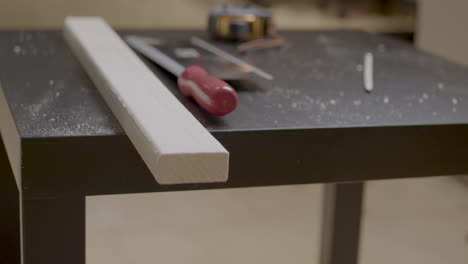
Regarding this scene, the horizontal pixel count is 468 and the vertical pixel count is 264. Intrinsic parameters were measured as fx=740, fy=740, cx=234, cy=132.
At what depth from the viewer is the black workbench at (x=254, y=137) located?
2.23 ft

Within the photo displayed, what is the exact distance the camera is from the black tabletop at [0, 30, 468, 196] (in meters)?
0.73

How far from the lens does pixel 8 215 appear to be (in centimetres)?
114

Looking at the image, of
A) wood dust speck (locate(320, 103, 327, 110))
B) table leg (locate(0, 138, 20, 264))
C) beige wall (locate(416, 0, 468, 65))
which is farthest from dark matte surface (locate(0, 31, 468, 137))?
beige wall (locate(416, 0, 468, 65))

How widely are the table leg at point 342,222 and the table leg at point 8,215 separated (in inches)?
21.6

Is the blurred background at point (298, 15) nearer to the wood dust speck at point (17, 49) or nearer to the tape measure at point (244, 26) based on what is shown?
the tape measure at point (244, 26)

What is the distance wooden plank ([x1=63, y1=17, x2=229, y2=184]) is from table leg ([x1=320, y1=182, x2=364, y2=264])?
550mm

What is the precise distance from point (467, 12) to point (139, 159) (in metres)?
1.63

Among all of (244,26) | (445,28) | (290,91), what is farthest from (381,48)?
(445,28)

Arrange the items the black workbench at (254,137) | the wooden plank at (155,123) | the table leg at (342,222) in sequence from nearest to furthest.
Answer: the wooden plank at (155,123) → the black workbench at (254,137) → the table leg at (342,222)

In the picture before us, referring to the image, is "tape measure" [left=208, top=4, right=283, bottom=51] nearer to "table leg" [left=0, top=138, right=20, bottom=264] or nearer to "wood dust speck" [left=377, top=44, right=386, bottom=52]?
"wood dust speck" [left=377, top=44, right=386, bottom=52]

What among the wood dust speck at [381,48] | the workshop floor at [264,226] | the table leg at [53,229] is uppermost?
the wood dust speck at [381,48]

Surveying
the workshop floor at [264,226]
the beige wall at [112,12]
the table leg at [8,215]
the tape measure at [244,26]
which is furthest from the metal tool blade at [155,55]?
the beige wall at [112,12]

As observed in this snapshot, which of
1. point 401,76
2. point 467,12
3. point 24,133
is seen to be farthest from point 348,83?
point 467,12

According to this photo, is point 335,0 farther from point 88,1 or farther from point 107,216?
point 107,216
